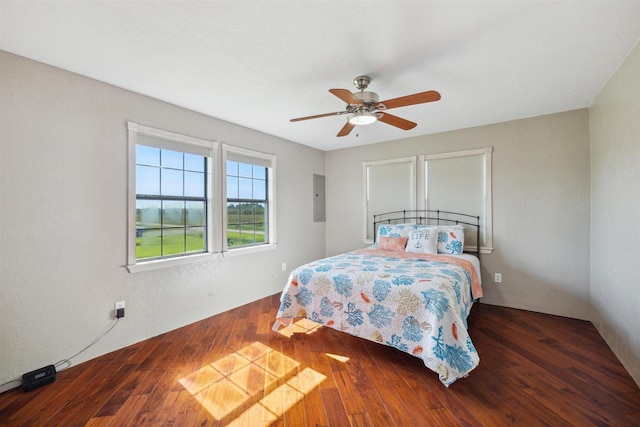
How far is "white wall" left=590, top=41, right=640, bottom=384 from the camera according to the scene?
2.06m

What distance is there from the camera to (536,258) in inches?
137

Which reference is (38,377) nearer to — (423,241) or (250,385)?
(250,385)

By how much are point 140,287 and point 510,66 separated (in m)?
3.89

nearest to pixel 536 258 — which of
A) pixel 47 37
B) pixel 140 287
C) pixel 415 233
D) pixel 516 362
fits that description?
pixel 415 233

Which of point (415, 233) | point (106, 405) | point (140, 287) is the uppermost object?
point (415, 233)

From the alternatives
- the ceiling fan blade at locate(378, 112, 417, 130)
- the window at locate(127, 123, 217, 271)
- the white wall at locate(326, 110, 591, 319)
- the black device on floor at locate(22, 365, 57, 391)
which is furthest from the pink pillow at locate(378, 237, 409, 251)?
the black device on floor at locate(22, 365, 57, 391)

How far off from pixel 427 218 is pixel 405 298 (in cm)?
224

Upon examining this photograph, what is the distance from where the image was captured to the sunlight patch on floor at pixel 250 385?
1.80 m

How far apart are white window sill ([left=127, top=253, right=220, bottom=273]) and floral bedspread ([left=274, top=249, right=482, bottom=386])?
1156 mm

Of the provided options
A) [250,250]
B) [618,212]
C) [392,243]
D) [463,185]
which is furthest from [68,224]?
[618,212]

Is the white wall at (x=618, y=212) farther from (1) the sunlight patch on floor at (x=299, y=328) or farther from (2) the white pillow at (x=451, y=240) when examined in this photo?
(1) the sunlight patch on floor at (x=299, y=328)

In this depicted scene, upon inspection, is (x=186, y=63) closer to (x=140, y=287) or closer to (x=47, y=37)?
(x=47, y=37)

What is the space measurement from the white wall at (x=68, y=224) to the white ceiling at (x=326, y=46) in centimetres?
24

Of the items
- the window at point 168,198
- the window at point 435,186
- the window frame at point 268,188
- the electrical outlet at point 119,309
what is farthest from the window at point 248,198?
the window at point 435,186
